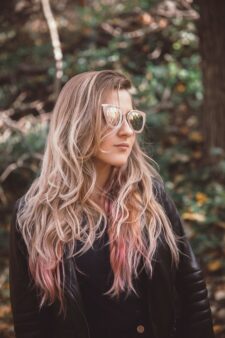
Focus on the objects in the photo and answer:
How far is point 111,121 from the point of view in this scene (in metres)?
2.20

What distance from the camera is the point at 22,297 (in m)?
2.21

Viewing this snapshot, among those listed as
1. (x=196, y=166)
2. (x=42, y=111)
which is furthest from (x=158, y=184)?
(x=42, y=111)

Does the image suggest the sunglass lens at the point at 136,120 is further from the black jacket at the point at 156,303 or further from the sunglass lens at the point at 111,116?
the black jacket at the point at 156,303

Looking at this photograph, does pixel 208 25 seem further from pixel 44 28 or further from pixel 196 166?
pixel 44 28

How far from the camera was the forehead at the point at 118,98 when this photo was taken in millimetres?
2229

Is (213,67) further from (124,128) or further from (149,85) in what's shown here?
(124,128)

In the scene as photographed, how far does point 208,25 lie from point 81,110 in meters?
3.95

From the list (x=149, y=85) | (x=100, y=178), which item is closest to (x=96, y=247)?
(x=100, y=178)

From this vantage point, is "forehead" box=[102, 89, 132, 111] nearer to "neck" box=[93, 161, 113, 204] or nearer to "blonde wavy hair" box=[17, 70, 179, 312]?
"blonde wavy hair" box=[17, 70, 179, 312]

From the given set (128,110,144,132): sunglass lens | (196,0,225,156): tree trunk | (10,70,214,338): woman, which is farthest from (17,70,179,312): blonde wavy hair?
(196,0,225,156): tree trunk

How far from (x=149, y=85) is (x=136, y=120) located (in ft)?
14.7

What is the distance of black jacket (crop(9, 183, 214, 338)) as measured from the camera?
Result: 215 cm

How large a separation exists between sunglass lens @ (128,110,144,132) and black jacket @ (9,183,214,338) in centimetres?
53

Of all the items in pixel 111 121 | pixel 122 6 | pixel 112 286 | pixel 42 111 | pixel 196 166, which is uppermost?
pixel 111 121
